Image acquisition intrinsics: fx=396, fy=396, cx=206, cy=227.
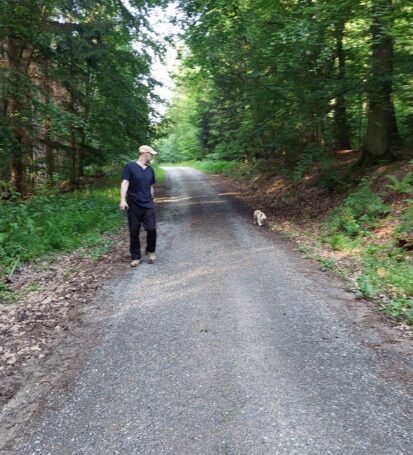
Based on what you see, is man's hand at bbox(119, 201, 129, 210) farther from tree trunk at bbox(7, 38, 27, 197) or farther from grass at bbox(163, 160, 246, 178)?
grass at bbox(163, 160, 246, 178)

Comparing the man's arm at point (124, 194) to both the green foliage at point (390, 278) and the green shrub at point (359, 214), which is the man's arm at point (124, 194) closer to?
the green foliage at point (390, 278)

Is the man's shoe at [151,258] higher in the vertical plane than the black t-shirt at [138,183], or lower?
lower

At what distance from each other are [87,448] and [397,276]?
16.5ft

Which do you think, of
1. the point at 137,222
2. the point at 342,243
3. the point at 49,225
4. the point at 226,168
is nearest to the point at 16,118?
the point at 49,225

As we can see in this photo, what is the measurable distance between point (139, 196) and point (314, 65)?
6.41 m

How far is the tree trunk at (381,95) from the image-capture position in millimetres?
7967

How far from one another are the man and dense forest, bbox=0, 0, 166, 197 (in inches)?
195

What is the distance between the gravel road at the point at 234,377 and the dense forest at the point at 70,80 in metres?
7.74

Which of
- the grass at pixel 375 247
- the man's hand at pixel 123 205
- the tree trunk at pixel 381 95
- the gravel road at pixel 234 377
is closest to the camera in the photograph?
the gravel road at pixel 234 377

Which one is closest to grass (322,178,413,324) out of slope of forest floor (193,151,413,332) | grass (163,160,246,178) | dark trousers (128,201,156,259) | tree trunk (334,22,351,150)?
slope of forest floor (193,151,413,332)

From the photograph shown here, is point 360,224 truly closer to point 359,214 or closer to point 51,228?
point 359,214

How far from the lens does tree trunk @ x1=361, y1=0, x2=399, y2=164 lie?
797 centimetres

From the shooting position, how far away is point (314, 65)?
34.9 feet

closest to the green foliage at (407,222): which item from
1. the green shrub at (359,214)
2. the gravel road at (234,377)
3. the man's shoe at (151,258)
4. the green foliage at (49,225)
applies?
the green shrub at (359,214)
